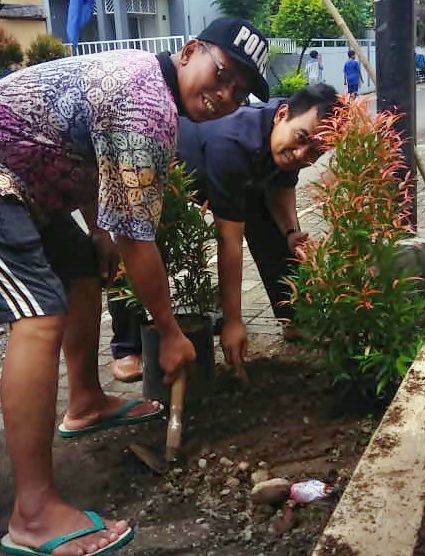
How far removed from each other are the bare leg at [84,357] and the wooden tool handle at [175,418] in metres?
0.22

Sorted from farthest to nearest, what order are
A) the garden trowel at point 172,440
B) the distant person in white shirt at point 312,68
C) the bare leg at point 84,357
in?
the distant person in white shirt at point 312,68 < the bare leg at point 84,357 < the garden trowel at point 172,440

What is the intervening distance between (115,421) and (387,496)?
133 cm

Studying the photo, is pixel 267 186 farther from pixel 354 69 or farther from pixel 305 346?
pixel 354 69

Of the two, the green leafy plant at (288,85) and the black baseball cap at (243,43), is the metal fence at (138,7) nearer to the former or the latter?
the green leafy plant at (288,85)

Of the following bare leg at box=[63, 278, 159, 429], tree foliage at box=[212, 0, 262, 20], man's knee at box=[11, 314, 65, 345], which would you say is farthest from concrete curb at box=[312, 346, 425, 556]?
tree foliage at box=[212, 0, 262, 20]

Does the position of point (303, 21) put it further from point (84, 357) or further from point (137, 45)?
point (84, 357)

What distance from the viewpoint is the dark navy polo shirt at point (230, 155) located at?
3078 mm

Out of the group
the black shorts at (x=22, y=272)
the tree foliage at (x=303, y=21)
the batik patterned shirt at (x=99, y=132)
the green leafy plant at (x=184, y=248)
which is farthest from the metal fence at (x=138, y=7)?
the black shorts at (x=22, y=272)

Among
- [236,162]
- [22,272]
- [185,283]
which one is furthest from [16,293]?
[236,162]

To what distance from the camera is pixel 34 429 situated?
2.10 meters

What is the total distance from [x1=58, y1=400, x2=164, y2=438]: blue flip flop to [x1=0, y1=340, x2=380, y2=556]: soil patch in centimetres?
3

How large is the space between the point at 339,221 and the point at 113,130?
1031mm

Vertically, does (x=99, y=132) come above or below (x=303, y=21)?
below

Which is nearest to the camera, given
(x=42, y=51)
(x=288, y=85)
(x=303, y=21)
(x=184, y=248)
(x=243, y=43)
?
(x=243, y=43)
